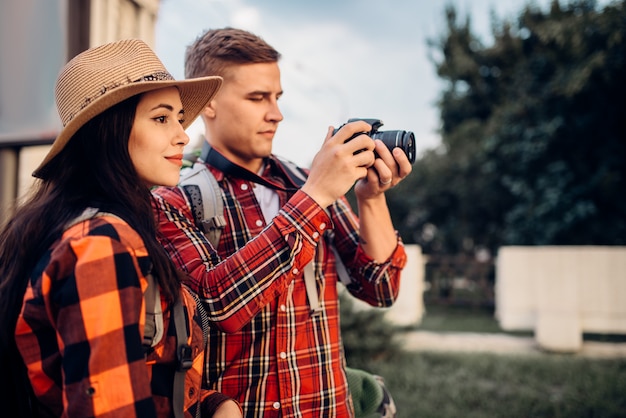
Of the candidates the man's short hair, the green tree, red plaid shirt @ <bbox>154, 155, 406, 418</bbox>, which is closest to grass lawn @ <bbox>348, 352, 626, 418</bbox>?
red plaid shirt @ <bbox>154, 155, 406, 418</bbox>

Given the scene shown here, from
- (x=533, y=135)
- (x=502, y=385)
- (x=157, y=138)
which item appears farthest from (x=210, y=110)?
(x=533, y=135)

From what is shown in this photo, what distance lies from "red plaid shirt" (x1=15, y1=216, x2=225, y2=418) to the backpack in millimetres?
516

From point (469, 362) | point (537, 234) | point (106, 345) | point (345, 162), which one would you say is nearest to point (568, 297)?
point (469, 362)

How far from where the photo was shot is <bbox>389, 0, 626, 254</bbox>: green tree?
10109 mm

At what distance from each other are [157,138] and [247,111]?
1.66 ft

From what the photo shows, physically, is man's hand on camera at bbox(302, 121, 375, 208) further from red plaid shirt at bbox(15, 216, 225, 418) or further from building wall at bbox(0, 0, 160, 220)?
building wall at bbox(0, 0, 160, 220)

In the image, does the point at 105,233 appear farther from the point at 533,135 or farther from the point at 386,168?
the point at 533,135

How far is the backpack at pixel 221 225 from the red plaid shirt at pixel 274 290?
0.03m

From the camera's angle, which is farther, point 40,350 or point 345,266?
point 345,266

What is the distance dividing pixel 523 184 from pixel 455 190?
2564 millimetres

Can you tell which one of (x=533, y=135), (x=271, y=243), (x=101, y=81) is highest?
(x=533, y=135)

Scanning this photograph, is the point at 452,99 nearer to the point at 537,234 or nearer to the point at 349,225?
the point at 537,234

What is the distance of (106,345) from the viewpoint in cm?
95

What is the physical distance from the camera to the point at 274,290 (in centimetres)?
138
